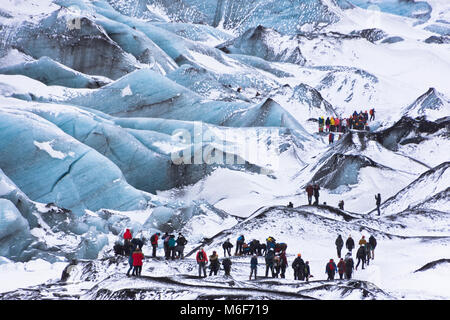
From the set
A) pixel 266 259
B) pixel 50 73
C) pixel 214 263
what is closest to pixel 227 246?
pixel 266 259

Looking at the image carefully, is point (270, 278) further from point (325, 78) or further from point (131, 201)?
point (325, 78)

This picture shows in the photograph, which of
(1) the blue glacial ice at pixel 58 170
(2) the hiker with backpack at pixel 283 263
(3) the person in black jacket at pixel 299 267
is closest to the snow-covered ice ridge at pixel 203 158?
Result: (1) the blue glacial ice at pixel 58 170

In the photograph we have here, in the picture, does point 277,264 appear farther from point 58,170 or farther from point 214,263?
point 58,170

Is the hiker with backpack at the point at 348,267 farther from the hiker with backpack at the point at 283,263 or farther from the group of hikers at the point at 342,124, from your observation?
the group of hikers at the point at 342,124
